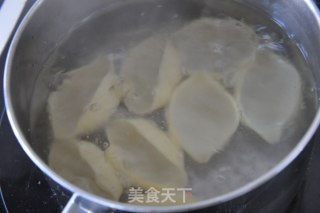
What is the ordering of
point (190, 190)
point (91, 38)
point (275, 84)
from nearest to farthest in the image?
point (190, 190) → point (275, 84) → point (91, 38)

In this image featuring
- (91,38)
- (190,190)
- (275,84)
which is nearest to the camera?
(190,190)

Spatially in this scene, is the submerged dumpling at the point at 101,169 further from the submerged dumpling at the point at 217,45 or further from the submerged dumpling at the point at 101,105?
the submerged dumpling at the point at 217,45

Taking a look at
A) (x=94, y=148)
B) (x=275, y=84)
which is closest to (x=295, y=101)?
(x=275, y=84)

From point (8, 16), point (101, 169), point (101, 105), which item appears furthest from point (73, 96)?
point (8, 16)

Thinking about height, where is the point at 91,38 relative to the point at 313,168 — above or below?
above

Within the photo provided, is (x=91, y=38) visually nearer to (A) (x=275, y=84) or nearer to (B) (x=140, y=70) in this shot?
(B) (x=140, y=70)

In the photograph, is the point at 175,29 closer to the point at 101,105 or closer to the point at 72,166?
the point at 101,105

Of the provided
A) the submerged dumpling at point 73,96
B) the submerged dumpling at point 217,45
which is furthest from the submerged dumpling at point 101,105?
the submerged dumpling at point 217,45
